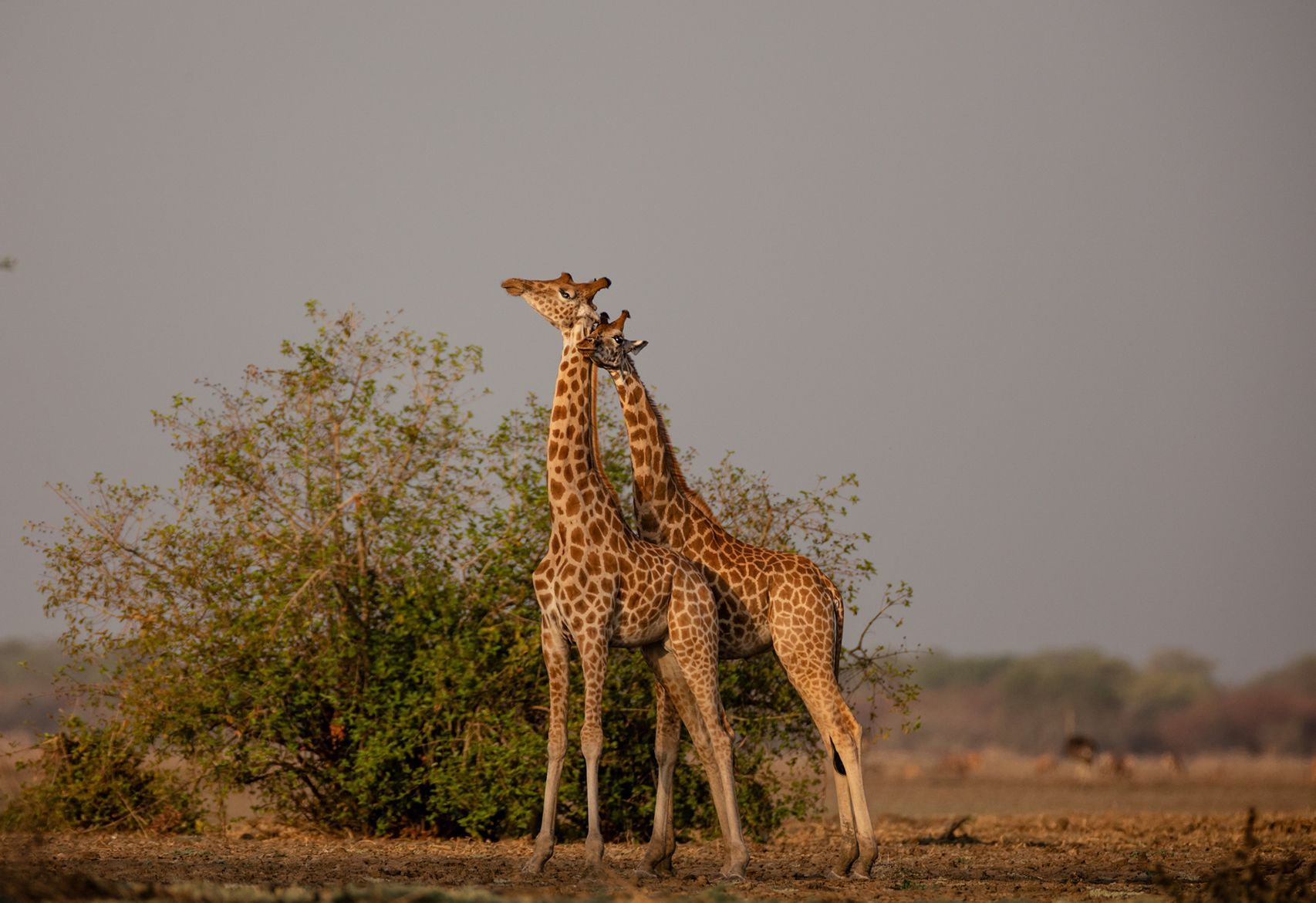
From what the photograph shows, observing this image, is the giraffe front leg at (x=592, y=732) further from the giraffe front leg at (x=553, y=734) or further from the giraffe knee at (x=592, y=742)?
the giraffe front leg at (x=553, y=734)

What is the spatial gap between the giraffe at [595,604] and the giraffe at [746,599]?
348 millimetres

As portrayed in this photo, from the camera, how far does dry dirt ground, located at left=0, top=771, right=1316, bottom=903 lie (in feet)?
27.9

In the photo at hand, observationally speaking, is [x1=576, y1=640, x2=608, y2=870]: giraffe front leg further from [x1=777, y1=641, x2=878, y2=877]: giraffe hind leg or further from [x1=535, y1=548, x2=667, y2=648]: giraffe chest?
[x1=777, y1=641, x2=878, y2=877]: giraffe hind leg

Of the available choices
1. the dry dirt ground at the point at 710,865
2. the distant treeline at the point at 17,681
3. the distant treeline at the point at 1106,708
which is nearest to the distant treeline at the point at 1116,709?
the distant treeline at the point at 1106,708

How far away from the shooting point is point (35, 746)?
15.3m

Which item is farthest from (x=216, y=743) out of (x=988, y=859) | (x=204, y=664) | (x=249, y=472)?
(x=988, y=859)

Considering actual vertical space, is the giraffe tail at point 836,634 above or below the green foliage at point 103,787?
above

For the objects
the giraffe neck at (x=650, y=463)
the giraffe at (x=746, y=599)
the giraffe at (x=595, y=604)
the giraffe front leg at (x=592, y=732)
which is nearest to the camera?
the giraffe front leg at (x=592, y=732)

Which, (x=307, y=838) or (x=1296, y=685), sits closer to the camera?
(x=307, y=838)

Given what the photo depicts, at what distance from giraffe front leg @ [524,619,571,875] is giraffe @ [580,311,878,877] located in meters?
0.98

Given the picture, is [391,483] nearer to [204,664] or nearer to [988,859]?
[204,664]

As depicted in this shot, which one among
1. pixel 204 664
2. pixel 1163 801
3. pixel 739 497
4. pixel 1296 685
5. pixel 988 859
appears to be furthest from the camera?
pixel 1296 685

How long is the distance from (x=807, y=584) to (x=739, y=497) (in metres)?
4.47

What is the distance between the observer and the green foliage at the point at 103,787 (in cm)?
1545
